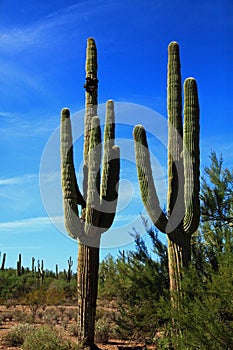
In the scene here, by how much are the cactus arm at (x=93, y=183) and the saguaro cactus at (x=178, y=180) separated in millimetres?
1264

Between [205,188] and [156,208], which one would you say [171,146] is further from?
[205,188]

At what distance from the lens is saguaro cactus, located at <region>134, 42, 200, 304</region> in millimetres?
10609

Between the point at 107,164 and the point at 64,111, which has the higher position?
the point at 64,111

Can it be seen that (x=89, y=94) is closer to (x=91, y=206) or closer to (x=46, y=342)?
(x=91, y=206)

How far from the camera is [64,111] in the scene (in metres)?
12.7

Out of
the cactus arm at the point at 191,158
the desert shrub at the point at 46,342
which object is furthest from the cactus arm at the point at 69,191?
the cactus arm at the point at 191,158

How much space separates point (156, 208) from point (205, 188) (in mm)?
3561

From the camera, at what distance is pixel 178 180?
434 inches

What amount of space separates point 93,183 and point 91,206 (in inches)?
22.5

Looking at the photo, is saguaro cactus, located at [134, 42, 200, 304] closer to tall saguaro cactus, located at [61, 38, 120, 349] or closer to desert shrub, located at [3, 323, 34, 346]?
tall saguaro cactus, located at [61, 38, 120, 349]

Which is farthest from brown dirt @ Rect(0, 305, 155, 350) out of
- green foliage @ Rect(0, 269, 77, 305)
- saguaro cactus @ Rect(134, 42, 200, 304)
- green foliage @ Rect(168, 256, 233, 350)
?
green foliage @ Rect(168, 256, 233, 350)

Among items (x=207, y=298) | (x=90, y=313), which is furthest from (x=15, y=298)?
(x=207, y=298)

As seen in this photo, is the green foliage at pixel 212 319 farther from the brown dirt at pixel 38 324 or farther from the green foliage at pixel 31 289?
the green foliage at pixel 31 289

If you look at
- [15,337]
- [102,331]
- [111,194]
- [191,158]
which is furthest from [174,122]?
[15,337]
